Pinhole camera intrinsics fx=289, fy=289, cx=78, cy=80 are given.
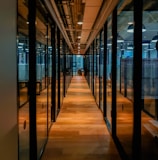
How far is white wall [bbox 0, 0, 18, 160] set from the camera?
2.36 metres

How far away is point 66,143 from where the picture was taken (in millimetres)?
5984

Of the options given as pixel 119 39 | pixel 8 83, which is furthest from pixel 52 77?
pixel 8 83

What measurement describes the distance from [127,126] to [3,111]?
138 inches

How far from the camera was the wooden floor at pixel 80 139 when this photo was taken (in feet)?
17.1

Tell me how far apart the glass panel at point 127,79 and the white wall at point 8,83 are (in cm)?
243

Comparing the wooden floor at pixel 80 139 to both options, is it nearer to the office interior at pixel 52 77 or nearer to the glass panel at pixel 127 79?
the office interior at pixel 52 77

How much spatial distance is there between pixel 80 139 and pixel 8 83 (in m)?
3.96

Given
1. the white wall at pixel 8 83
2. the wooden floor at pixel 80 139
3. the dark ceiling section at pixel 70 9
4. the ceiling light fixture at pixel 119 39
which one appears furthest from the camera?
the dark ceiling section at pixel 70 9

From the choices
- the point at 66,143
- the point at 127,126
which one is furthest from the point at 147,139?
the point at 66,143

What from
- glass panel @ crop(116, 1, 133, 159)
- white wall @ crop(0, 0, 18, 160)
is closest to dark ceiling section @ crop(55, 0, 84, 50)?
glass panel @ crop(116, 1, 133, 159)

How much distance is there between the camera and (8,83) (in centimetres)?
256

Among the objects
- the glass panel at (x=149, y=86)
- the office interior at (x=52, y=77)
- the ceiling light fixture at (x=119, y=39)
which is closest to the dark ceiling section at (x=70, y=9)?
the office interior at (x=52, y=77)

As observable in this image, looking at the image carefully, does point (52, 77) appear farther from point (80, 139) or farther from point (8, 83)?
point (8, 83)

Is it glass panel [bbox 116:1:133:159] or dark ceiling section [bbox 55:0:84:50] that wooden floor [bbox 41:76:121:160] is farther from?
dark ceiling section [bbox 55:0:84:50]
